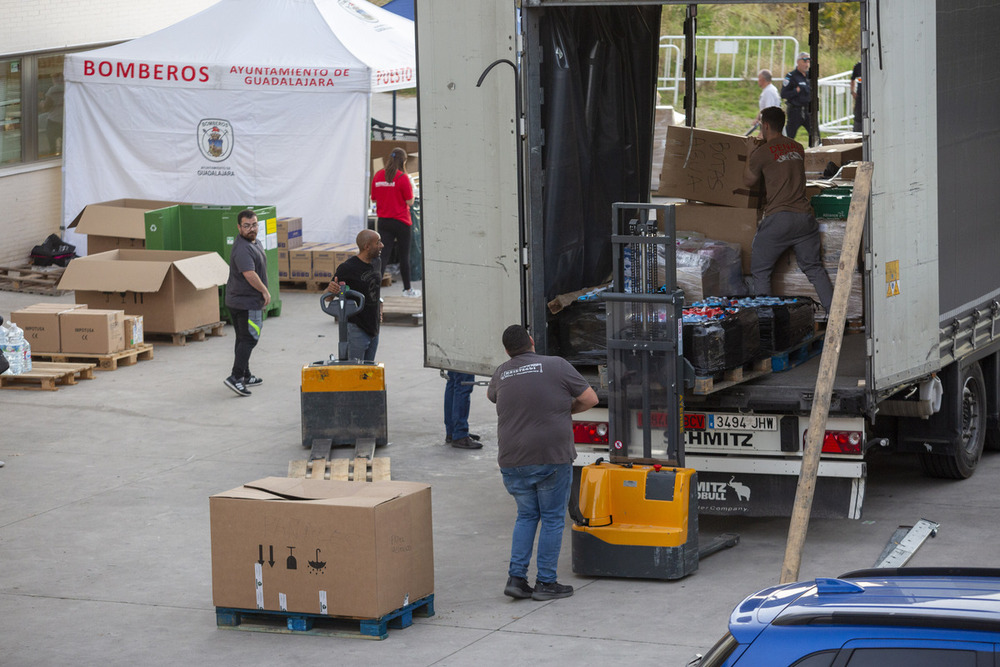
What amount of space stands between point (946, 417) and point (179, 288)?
891 cm

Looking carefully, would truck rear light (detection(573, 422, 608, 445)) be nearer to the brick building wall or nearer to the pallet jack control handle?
the pallet jack control handle

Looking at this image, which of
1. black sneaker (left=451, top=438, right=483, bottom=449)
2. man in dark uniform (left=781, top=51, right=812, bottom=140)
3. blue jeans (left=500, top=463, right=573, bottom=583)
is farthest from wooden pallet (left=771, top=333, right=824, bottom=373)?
man in dark uniform (left=781, top=51, right=812, bottom=140)

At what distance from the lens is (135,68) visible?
19531 mm

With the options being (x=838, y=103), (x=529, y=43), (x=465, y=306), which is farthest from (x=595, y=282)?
(x=838, y=103)


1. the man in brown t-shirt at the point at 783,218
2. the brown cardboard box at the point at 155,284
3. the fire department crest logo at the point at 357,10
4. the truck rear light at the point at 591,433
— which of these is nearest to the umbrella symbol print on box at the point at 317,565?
the truck rear light at the point at 591,433

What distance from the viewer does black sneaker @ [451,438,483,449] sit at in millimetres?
11156

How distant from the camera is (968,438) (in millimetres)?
9797

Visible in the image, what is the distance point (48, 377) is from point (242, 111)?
22.7ft

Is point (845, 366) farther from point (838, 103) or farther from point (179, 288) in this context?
point (838, 103)

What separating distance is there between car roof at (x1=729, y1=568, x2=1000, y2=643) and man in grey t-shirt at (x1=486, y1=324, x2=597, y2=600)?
335cm

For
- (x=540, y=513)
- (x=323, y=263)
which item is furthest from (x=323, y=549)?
(x=323, y=263)

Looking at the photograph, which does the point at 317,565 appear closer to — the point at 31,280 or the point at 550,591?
the point at 550,591


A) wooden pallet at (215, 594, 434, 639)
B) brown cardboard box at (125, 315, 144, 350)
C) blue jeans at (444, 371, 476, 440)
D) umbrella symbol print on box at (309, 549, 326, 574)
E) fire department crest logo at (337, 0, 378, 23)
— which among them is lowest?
wooden pallet at (215, 594, 434, 639)

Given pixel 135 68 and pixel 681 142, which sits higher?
pixel 135 68
